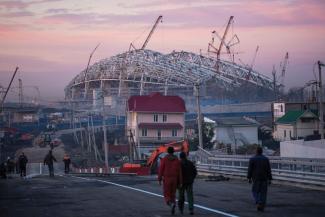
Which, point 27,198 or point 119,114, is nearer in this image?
point 27,198

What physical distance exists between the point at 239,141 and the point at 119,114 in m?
48.6

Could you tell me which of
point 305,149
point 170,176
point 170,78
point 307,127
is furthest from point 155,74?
point 170,176

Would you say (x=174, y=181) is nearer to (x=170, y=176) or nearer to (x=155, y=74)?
(x=170, y=176)

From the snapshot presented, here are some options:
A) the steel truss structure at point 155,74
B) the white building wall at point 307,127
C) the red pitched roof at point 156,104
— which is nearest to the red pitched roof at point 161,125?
the red pitched roof at point 156,104

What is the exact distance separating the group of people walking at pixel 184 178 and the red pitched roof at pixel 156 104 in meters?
70.3

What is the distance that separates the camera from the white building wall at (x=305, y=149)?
32.8 metres

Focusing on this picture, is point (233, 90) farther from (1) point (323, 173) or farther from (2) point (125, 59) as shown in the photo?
(1) point (323, 173)

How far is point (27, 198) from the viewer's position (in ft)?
58.1

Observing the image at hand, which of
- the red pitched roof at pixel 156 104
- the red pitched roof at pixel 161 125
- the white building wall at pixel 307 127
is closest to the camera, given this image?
the white building wall at pixel 307 127

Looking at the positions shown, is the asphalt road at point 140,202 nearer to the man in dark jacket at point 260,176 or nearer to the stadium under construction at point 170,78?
the man in dark jacket at point 260,176

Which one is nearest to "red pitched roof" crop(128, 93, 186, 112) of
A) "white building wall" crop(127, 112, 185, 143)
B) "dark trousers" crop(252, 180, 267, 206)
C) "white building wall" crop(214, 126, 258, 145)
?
"white building wall" crop(127, 112, 185, 143)

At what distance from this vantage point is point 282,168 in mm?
21828

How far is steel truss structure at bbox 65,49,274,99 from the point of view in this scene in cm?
15312

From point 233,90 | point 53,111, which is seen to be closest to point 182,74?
point 233,90
